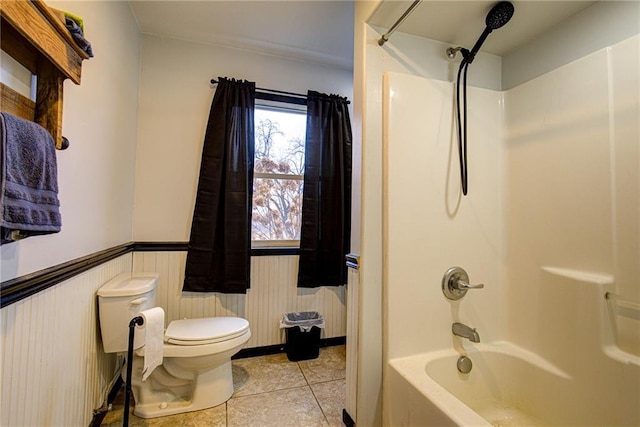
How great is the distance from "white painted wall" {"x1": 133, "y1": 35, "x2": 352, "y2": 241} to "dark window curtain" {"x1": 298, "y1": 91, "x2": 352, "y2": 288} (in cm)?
77

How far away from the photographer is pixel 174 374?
166 centimetres

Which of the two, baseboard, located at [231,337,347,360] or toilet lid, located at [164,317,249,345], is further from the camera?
baseboard, located at [231,337,347,360]

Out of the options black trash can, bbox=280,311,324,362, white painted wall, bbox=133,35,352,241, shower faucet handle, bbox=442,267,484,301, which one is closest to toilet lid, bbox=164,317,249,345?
black trash can, bbox=280,311,324,362

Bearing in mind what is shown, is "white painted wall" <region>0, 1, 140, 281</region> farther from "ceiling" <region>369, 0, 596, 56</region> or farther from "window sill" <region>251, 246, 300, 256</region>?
"ceiling" <region>369, 0, 596, 56</region>

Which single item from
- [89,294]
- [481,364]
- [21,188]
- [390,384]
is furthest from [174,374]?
[481,364]

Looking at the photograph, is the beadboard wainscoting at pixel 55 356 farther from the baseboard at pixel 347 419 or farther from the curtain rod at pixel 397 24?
the curtain rod at pixel 397 24

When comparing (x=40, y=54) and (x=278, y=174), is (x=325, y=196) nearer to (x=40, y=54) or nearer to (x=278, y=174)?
(x=278, y=174)

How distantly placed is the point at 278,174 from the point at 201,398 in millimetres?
1634

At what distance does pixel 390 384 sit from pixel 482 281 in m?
0.74

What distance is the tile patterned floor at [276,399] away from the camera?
5.07 feet

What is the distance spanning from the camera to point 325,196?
7.79 feet

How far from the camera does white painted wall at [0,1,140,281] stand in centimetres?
106

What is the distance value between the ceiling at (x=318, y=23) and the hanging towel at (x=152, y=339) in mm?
1740

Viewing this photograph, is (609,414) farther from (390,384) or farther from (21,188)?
(21,188)
